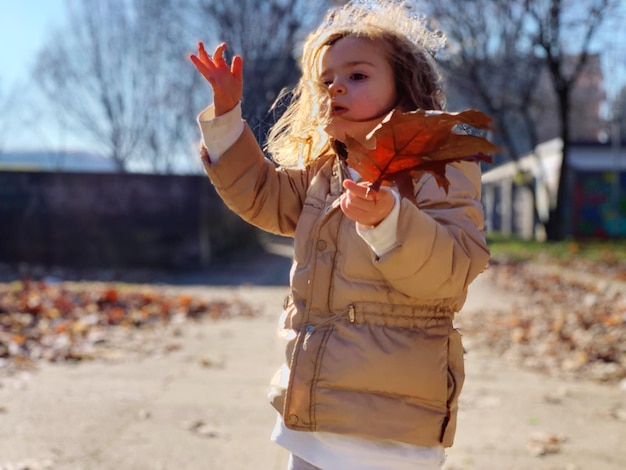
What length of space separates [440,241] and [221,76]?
28.6 inches

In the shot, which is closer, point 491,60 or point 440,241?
point 440,241

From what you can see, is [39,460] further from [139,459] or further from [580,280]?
[580,280]

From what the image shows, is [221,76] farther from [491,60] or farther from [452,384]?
[491,60]

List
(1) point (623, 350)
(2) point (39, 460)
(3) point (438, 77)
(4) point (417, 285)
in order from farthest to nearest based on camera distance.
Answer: (1) point (623, 350) → (2) point (39, 460) → (3) point (438, 77) → (4) point (417, 285)

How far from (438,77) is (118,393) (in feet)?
10.4

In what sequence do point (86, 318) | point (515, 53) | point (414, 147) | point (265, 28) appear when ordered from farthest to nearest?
1. point (515, 53)
2. point (265, 28)
3. point (86, 318)
4. point (414, 147)

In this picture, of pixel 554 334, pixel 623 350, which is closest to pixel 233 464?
pixel 623 350

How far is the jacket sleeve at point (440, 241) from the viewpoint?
1711 millimetres

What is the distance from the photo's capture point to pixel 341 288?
197 cm

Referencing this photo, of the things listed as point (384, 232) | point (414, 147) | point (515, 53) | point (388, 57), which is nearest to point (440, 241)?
point (384, 232)

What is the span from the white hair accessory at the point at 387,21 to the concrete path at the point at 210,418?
6.79ft

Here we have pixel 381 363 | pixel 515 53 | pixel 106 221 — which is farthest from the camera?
pixel 515 53

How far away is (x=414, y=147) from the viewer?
5.29ft

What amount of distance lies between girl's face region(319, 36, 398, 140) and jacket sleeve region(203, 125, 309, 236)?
0.86 feet
